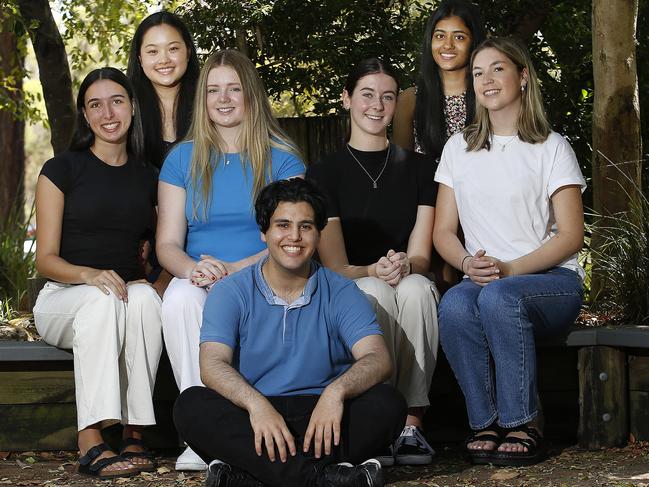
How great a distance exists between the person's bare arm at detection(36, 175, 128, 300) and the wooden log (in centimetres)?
213

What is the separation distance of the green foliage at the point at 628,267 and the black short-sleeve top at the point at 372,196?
1097 millimetres

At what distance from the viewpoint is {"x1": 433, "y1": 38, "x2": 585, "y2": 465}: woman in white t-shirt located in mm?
4633

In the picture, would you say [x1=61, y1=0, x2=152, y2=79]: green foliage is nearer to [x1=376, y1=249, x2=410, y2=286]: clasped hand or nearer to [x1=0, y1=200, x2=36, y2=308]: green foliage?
[x1=0, y1=200, x2=36, y2=308]: green foliage

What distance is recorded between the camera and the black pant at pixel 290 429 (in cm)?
405

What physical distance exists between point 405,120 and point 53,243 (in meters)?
1.89

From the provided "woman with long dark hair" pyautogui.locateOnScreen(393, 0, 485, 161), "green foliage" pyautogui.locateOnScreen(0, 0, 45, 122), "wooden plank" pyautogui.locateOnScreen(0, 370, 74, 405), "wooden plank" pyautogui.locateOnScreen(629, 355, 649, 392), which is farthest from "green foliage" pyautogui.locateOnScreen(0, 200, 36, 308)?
"wooden plank" pyautogui.locateOnScreen(629, 355, 649, 392)

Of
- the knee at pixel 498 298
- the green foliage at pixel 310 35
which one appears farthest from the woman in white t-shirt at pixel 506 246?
the green foliage at pixel 310 35

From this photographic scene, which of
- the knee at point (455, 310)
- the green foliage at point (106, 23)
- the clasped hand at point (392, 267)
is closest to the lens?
the knee at point (455, 310)

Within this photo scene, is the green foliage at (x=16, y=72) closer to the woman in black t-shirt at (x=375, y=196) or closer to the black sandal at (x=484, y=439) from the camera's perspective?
the woman in black t-shirt at (x=375, y=196)

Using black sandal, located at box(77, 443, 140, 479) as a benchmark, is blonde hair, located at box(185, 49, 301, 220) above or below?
above

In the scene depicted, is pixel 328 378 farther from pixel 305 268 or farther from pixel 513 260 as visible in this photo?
pixel 513 260

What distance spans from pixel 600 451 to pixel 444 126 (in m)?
1.73

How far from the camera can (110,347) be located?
4637 mm

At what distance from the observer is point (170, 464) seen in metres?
4.89
